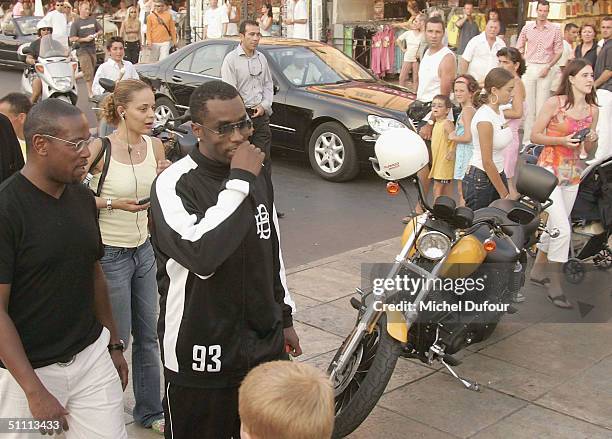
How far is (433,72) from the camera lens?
1030 centimetres

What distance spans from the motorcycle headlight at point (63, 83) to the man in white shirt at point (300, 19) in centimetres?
753

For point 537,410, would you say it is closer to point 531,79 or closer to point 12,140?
point 12,140

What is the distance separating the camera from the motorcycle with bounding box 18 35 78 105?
44.7 ft

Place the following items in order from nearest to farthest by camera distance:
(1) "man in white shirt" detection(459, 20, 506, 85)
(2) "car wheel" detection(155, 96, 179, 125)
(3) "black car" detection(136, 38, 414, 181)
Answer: (3) "black car" detection(136, 38, 414, 181) < (1) "man in white shirt" detection(459, 20, 506, 85) < (2) "car wheel" detection(155, 96, 179, 125)

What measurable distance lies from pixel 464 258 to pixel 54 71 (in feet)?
33.4

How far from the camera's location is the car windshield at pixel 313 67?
38.7 ft

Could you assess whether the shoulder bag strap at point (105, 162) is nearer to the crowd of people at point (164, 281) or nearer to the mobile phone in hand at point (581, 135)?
the crowd of people at point (164, 281)

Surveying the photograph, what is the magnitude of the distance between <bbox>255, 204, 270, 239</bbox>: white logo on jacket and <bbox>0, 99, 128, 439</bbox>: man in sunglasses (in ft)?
2.10

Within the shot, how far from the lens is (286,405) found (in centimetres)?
224

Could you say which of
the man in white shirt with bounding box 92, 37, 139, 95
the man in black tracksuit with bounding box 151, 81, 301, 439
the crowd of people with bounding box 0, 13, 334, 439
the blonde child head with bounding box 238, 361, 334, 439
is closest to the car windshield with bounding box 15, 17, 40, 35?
the man in white shirt with bounding box 92, 37, 139, 95

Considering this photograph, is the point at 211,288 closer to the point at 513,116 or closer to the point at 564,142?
the point at 564,142

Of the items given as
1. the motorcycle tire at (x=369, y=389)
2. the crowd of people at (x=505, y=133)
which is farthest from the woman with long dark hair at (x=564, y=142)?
the motorcycle tire at (x=369, y=389)

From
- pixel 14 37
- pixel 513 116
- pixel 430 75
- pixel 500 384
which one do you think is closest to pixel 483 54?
pixel 430 75

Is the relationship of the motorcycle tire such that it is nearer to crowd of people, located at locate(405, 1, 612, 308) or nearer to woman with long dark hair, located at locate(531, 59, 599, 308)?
crowd of people, located at locate(405, 1, 612, 308)
